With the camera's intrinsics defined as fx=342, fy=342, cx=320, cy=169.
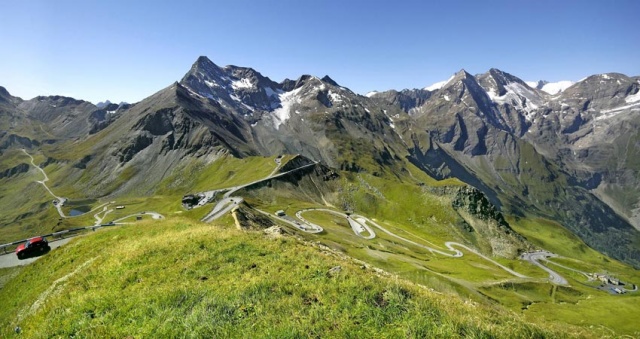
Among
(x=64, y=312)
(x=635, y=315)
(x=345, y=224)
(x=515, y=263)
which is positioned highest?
(x=64, y=312)

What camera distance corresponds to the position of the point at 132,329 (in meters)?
13.6

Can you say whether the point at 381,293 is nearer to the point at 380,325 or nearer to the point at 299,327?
the point at 380,325

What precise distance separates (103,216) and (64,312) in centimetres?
19913

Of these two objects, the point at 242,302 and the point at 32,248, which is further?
the point at 32,248

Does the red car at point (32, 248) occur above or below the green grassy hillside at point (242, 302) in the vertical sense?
below

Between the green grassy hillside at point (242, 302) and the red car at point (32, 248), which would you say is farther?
the red car at point (32, 248)

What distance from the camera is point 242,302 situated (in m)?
15.3

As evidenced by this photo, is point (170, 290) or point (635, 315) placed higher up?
point (170, 290)

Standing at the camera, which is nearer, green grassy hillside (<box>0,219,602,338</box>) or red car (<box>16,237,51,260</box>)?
green grassy hillside (<box>0,219,602,338</box>)

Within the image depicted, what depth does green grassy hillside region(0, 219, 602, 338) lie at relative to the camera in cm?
1332

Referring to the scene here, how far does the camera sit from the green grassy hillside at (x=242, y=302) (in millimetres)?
13320

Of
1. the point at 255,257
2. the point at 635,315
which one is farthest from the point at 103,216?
the point at 635,315

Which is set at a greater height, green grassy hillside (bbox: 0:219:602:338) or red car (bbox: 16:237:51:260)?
green grassy hillside (bbox: 0:219:602:338)

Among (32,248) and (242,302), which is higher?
(242,302)
